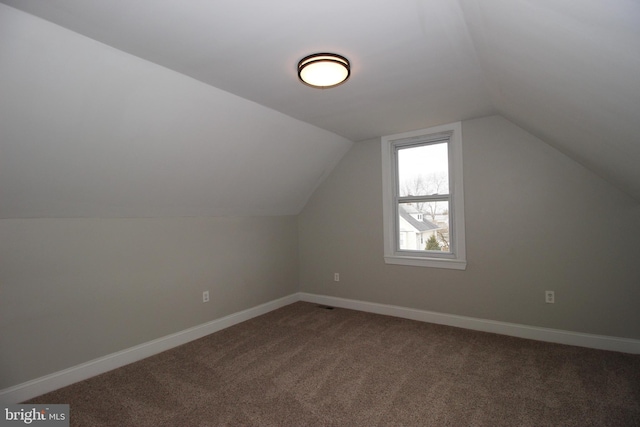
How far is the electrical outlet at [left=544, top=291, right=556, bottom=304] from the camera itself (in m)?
3.03

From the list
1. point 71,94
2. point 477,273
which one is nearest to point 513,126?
point 477,273

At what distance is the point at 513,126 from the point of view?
3.19 meters

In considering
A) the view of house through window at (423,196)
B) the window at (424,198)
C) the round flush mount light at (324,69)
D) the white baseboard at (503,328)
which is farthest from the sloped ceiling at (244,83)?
the white baseboard at (503,328)

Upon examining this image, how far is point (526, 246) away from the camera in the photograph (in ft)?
10.3

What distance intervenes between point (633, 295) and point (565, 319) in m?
0.56

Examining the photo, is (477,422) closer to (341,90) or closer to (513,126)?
→ (341,90)

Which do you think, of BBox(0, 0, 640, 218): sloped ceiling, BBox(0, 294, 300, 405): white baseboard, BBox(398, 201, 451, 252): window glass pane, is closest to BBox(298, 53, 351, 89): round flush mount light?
BBox(0, 0, 640, 218): sloped ceiling

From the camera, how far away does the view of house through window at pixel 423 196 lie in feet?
12.1

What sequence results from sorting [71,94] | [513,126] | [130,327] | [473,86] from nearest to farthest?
[71,94]
[473,86]
[130,327]
[513,126]

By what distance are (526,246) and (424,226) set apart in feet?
3.54

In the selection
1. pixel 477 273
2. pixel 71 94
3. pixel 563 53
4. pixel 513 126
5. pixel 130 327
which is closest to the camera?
pixel 563 53

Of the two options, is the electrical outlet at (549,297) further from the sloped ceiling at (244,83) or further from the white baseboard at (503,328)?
the sloped ceiling at (244,83)

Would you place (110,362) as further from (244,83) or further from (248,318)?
(244,83)

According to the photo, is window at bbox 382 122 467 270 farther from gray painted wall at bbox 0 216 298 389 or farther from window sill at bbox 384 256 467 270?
gray painted wall at bbox 0 216 298 389
